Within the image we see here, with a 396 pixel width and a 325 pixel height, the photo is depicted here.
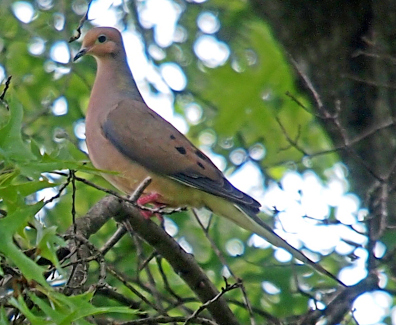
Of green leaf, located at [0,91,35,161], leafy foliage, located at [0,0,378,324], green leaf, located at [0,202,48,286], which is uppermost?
green leaf, located at [0,91,35,161]

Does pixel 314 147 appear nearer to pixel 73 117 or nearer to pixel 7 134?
pixel 73 117

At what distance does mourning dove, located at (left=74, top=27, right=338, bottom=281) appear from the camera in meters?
3.58

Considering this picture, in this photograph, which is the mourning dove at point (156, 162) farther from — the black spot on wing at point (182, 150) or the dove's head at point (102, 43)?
the dove's head at point (102, 43)

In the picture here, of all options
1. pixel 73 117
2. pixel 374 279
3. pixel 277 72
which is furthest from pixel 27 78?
pixel 374 279

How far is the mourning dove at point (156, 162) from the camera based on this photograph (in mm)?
3580

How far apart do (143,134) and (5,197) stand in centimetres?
235

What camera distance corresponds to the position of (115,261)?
3.67 m

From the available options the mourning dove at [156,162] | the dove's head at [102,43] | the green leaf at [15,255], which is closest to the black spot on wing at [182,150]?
the mourning dove at [156,162]

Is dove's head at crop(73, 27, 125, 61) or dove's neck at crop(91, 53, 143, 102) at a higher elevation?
dove's head at crop(73, 27, 125, 61)

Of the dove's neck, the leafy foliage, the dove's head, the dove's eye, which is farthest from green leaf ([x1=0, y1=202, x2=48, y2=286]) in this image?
the dove's eye

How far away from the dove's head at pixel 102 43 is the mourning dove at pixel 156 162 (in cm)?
32

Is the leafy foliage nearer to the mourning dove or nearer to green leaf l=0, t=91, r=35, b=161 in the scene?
the mourning dove

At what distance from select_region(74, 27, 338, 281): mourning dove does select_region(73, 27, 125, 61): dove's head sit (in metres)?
0.32

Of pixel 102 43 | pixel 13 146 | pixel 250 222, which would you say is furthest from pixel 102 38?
pixel 13 146
